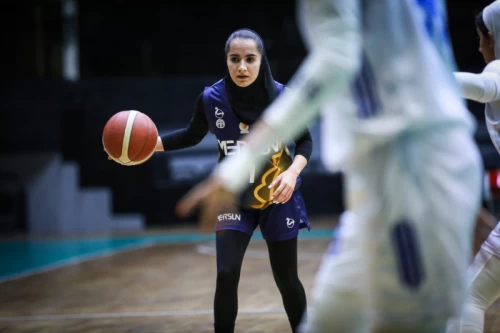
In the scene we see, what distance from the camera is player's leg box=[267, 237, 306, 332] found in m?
3.74

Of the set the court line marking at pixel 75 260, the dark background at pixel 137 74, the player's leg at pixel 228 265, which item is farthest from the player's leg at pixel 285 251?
the dark background at pixel 137 74

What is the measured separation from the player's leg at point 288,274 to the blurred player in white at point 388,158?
1666mm

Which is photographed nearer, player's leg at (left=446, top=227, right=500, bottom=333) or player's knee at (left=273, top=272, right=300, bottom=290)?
player's leg at (left=446, top=227, right=500, bottom=333)

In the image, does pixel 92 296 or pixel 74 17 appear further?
pixel 74 17

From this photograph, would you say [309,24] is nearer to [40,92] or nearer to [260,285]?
[260,285]

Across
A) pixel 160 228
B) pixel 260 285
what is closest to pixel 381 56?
pixel 260 285

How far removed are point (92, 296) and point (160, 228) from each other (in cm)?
860

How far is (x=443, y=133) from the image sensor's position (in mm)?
1981

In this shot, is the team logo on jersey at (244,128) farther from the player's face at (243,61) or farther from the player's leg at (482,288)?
the player's leg at (482,288)

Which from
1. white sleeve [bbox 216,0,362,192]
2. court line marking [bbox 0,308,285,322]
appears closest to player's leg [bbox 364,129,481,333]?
white sleeve [bbox 216,0,362,192]

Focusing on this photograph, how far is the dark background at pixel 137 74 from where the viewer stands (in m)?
15.6

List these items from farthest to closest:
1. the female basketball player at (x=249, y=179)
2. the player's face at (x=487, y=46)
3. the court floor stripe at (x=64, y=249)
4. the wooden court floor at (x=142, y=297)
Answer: the court floor stripe at (x=64, y=249), the wooden court floor at (x=142, y=297), the female basketball player at (x=249, y=179), the player's face at (x=487, y=46)

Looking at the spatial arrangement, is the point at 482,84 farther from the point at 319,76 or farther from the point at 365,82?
the point at 319,76

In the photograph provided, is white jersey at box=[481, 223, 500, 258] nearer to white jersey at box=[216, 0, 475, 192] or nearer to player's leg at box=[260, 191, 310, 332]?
player's leg at box=[260, 191, 310, 332]
